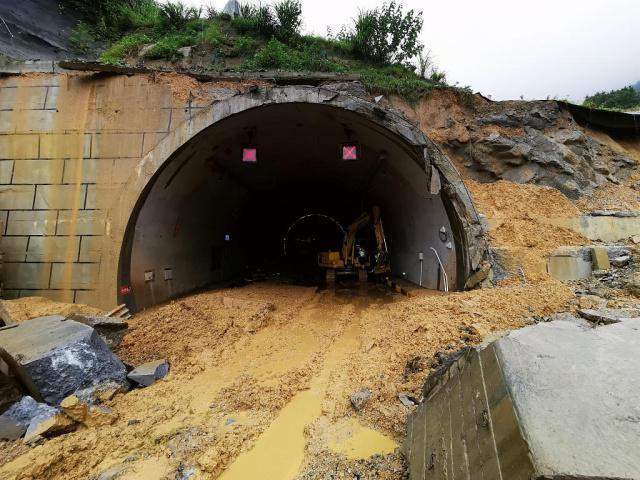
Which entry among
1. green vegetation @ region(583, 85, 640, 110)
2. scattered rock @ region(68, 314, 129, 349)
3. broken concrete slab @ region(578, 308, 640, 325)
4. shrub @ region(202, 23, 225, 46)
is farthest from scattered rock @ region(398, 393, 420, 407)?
green vegetation @ region(583, 85, 640, 110)

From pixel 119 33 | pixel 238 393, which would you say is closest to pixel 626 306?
pixel 238 393

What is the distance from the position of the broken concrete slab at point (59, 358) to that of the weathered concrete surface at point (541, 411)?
366 cm

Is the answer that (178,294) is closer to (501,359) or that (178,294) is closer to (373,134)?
(373,134)

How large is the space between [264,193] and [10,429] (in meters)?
10.2

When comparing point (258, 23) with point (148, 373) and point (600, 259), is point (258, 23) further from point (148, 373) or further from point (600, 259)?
point (600, 259)

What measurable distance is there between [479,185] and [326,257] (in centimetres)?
612

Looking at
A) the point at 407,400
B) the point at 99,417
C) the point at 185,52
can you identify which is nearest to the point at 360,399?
the point at 407,400

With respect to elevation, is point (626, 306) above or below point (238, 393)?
above

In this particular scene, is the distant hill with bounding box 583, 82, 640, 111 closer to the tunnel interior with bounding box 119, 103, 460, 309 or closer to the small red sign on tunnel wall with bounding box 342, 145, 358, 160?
the tunnel interior with bounding box 119, 103, 460, 309

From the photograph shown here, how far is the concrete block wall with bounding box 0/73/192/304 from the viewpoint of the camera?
6.38 meters

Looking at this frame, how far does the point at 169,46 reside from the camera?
30.6 feet

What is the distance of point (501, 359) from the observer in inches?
74.7

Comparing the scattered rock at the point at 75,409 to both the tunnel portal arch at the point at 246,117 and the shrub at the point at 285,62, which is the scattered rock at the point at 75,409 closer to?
the tunnel portal arch at the point at 246,117

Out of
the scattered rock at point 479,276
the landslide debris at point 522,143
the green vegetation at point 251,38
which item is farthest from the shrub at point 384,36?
the scattered rock at point 479,276
